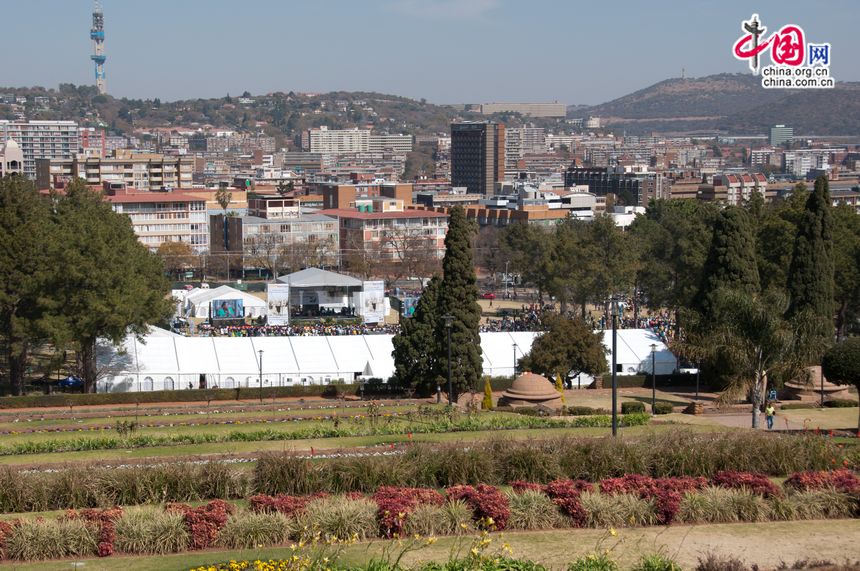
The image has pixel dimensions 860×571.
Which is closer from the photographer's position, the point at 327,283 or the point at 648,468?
the point at 648,468

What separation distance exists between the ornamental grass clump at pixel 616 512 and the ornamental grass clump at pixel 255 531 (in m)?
4.26

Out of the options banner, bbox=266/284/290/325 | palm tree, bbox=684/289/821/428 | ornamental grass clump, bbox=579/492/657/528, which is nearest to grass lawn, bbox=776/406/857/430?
palm tree, bbox=684/289/821/428

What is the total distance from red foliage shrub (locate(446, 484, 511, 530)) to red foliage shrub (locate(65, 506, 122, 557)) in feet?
15.4

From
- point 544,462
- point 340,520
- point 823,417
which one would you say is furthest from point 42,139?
point 340,520

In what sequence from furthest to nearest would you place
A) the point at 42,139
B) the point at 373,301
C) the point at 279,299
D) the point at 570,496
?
1. the point at 42,139
2. the point at 373,301
3. the point at 279,299
4. the point at 570,496

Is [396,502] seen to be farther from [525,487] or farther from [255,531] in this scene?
[525,487]

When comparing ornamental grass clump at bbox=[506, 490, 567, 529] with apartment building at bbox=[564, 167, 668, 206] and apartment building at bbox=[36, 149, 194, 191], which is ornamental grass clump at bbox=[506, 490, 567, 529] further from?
apartment building at bbox=[564, 167, 668, 206]

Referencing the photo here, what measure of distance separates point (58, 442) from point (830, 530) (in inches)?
668

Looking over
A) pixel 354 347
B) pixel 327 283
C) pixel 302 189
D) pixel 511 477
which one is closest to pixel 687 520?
pixel 511 477

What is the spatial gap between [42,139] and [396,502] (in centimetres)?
19047

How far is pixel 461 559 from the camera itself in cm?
1399

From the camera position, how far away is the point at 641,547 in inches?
588

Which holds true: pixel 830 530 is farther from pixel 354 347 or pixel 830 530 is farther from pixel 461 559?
pixel 354 347

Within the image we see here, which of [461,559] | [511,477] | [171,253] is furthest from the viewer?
[171,253]
